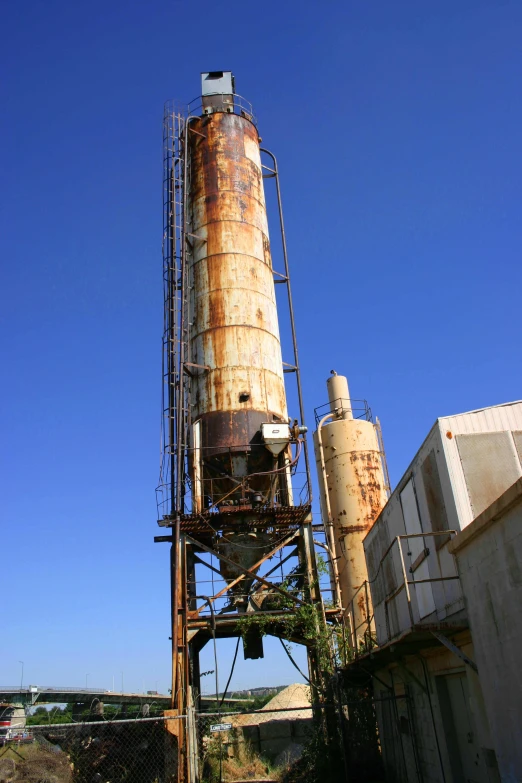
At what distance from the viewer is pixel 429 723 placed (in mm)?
10719

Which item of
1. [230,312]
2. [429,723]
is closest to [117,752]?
[429,723]

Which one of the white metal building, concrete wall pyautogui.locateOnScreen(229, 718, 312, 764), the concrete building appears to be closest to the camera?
the concrete building

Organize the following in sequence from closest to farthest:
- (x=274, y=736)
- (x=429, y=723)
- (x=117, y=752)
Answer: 1. (x=429, y=723)
2. (x=117, y=752)
3. (x=274, y=736)

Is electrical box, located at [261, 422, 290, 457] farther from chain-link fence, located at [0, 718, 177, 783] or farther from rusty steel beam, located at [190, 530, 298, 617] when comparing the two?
chain-link fence, located at [0, 718, 177, 783]

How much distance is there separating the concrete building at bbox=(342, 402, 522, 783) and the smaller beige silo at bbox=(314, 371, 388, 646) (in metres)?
5.66

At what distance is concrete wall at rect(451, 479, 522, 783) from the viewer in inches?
245

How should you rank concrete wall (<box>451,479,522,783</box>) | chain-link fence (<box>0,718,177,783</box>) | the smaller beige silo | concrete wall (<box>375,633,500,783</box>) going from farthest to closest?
the smaller beige silo
chain-link fence (<box>0,718,177,783</box>)
concrete wall (<box>375,633,500,783</box>)
concrete wall (<box>451,479,522,783</box>)

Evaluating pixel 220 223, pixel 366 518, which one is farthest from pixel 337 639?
pixel 220 223

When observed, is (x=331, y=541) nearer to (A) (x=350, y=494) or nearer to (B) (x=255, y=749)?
(A) (x=350, y=494)

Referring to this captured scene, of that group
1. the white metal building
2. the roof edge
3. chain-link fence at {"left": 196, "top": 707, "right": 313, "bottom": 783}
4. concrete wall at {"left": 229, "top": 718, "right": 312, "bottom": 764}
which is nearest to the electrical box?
the white metal building

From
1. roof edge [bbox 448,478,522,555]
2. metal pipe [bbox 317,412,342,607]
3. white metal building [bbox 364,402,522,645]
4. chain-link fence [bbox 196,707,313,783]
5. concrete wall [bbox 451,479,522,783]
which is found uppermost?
metal pipe [bbox 317,412,342,607]

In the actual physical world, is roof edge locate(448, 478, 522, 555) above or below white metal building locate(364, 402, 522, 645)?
below

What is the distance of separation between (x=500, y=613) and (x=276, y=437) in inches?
427

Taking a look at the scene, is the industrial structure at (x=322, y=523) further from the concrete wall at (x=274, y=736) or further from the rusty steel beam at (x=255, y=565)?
the concrete wall at (x=274, y=736)
